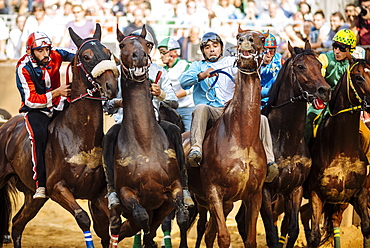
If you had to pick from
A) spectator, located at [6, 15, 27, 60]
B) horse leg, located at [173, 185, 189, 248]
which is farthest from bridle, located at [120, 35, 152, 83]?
spectator, located at [6, 15, 27, 60]

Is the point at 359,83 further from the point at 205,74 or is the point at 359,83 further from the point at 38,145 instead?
the point at 38,145

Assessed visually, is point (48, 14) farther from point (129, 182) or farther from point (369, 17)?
point (129, 182)

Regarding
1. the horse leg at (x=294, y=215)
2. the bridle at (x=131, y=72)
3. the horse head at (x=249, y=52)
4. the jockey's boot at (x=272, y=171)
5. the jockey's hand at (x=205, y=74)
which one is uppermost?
the horse head at (x=249, y=52)

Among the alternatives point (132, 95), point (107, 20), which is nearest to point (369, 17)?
point (107, 20)

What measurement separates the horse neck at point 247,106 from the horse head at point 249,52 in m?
0.10

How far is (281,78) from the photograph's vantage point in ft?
27.3

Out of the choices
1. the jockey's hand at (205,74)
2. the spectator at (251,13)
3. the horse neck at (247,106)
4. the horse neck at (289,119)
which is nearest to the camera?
the horse neck at (247,106)

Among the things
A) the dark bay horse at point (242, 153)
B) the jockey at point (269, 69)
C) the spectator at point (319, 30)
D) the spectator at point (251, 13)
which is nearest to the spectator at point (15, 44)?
the spectator at point (251, 13)

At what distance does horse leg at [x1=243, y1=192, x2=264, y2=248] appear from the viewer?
23.6 feet

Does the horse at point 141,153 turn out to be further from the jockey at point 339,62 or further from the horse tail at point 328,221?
the horse tail at point 328,221

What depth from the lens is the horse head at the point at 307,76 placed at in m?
7.66

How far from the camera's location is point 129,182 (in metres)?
6.98

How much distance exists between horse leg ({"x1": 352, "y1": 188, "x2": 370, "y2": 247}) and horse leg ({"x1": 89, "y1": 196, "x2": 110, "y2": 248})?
10.2 feet

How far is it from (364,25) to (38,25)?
7.64 metres
